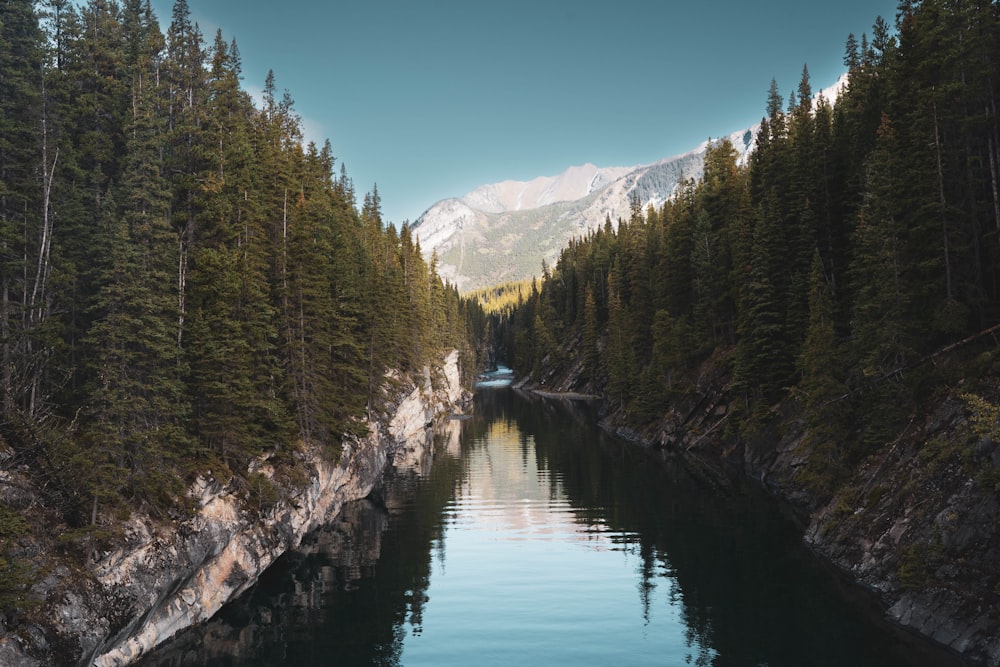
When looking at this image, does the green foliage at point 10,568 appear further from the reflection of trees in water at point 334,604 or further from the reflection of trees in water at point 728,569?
the reflection of trees in water at point 728,569

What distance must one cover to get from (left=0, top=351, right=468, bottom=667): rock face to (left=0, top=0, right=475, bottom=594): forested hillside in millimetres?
1485

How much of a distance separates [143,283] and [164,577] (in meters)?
12.2

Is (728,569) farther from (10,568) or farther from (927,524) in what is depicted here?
(10,568)

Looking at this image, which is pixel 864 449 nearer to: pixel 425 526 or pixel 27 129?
pixel 425 526

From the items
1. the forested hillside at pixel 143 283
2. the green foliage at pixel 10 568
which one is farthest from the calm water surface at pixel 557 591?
the green foliage at pixel 10 568

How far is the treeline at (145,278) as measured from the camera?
83.1 ft

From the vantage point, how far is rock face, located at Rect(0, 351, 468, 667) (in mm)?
19750

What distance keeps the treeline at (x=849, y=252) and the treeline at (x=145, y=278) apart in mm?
34518

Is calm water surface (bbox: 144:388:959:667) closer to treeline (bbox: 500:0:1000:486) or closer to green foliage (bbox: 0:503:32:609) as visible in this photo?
green foliage (bbox: 0:503:32:609)

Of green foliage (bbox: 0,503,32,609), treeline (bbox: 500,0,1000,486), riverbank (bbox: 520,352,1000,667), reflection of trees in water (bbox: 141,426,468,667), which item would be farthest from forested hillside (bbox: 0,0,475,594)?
treeline (bbox: 500,0,1000,486)

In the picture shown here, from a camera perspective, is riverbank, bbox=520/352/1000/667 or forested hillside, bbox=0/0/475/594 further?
forested hillside, bbox=0/0/475/594

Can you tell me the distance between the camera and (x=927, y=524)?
26.2 meters

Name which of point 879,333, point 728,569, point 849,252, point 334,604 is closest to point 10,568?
point 334,604

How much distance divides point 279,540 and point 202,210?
2006 cm
